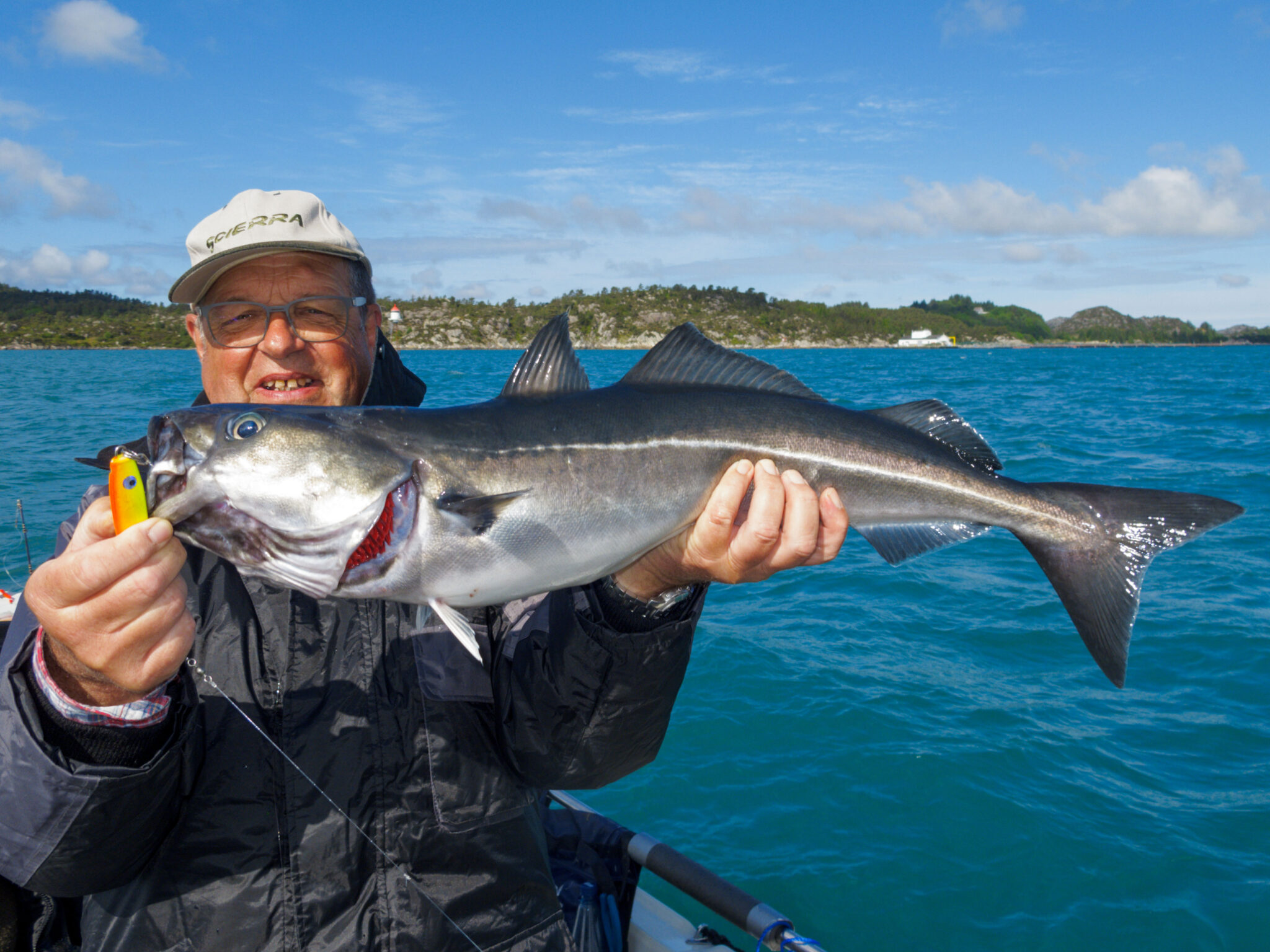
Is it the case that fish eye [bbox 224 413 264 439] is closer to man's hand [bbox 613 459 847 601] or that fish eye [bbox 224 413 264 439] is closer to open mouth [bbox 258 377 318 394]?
open mouth [bbox 258 377 318 394]

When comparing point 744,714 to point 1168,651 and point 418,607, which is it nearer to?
point 1168,651

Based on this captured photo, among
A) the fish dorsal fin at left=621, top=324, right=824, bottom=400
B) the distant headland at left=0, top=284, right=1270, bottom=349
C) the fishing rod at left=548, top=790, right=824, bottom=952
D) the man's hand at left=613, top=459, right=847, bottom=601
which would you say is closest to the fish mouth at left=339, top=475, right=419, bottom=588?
the man's hand at left=613, top=459, right=847, bottom=601

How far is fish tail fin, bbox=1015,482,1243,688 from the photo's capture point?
10.8 ft

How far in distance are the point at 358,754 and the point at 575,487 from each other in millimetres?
1175

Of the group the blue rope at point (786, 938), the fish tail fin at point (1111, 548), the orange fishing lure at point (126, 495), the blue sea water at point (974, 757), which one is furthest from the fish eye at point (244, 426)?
the blue sea water at point (974, 757)

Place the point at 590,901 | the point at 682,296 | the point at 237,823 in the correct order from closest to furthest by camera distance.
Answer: the point at 237,823, the point at 590,901, the point at 682,296

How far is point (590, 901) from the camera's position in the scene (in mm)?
3896

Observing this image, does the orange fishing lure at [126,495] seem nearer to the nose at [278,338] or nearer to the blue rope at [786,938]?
the nose at [278,338]

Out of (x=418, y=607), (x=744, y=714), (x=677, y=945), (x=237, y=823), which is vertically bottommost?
(x=744, y=714)

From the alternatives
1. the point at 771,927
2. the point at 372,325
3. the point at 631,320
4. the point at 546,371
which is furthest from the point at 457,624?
the point at 631,320

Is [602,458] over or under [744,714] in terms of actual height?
over

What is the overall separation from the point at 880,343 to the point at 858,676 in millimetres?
197539

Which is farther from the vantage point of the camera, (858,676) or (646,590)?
(858,676)

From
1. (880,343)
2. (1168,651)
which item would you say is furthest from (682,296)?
(1168,651)
